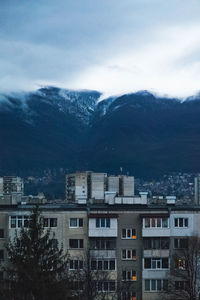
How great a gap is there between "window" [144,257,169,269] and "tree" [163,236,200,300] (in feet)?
3.07

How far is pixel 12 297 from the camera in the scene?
36.9 m

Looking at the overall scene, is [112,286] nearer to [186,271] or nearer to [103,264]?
[103,264]

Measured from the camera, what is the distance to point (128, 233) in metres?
59.4

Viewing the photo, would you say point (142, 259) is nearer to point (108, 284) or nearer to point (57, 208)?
point (108, 284)

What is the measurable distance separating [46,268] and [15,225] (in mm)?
19438

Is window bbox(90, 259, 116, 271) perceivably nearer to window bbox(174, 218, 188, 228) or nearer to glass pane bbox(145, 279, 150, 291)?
glass pane bbox(145, 279, 150, 291)

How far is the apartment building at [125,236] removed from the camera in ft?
193

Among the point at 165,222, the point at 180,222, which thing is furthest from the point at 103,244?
the point at 180,222

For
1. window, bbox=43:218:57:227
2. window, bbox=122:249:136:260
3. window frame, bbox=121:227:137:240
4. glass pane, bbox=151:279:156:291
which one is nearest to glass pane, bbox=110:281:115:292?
window, bbox=122:249:136:260

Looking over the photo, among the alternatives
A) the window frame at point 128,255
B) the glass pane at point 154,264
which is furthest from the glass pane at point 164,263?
the window frame at point 128,255

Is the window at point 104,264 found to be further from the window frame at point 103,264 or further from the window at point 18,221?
the window at point 18,221

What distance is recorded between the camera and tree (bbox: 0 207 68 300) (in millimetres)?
37375

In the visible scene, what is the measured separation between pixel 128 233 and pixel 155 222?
2.83 meters

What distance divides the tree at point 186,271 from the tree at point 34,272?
16448 millimetres
